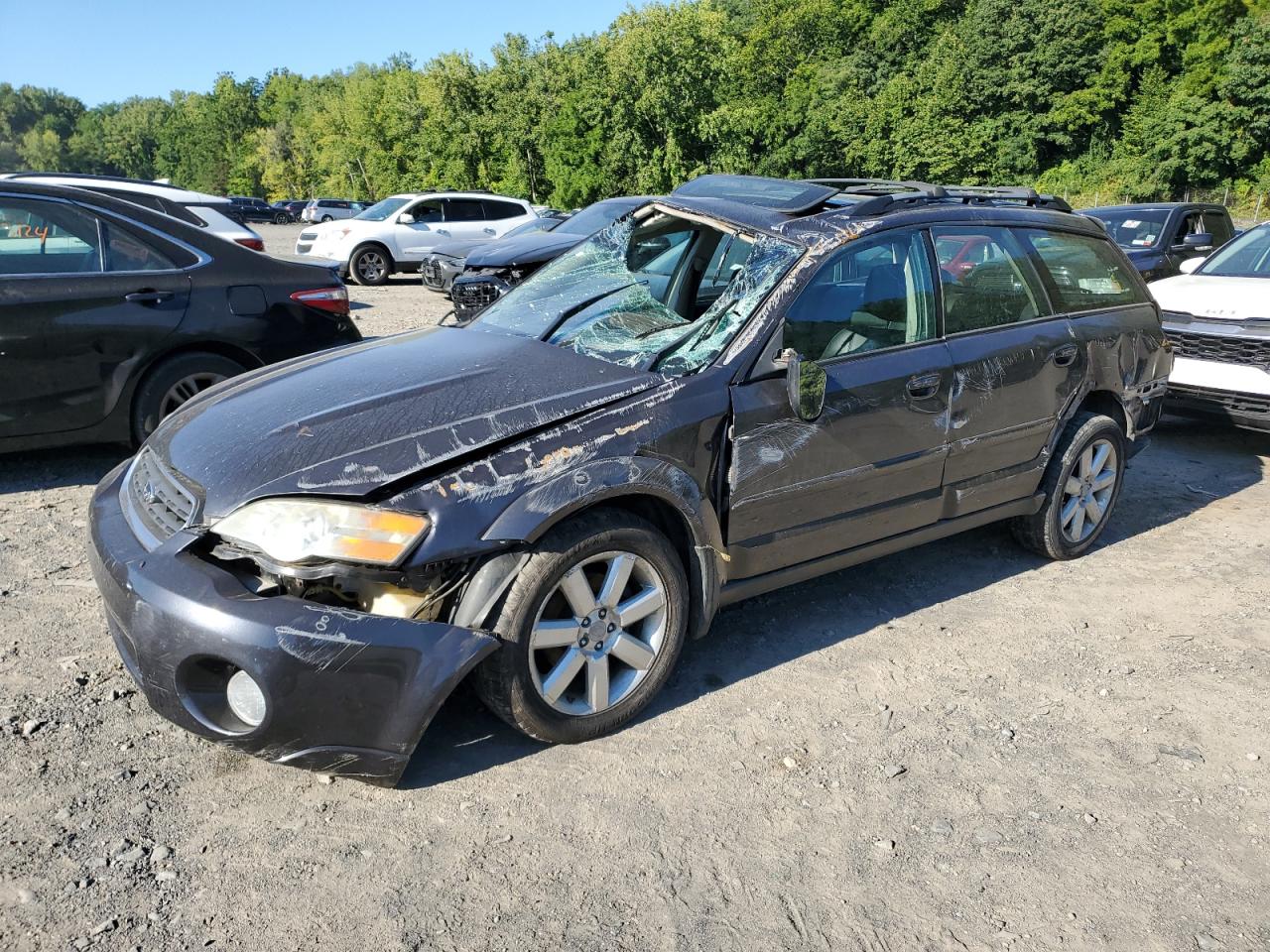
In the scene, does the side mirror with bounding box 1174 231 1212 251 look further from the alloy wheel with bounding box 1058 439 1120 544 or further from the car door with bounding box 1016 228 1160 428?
the alloy wheel with bounding box 1058 439 1120 544

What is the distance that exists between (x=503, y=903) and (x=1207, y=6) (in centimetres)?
6282

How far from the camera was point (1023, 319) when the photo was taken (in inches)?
168

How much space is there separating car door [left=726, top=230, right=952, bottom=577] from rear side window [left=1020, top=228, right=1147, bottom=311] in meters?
0.96

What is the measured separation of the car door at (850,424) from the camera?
10.8 ft

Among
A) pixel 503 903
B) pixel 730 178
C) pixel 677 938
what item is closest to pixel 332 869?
pixel 503 903

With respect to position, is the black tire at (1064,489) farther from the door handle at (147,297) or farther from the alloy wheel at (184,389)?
the door handle at (147,297)

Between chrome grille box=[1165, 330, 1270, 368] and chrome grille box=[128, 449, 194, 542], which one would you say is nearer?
chrome grille box=[128, 449, 194, 542]

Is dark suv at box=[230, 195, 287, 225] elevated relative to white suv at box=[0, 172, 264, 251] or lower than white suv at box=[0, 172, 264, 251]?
lower

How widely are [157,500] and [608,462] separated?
4.84 feet

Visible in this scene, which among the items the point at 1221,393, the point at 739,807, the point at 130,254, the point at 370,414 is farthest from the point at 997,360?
the point at 130,254

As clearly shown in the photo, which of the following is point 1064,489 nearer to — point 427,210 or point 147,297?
point 147,297

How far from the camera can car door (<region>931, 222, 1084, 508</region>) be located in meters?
3.95

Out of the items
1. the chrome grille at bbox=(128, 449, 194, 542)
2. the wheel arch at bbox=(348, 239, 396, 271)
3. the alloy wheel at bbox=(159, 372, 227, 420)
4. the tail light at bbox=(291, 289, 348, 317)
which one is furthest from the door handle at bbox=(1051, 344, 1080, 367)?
the wheel arch at bbox=(348, 239, 396, 271)

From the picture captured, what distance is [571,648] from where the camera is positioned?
9.59ft
